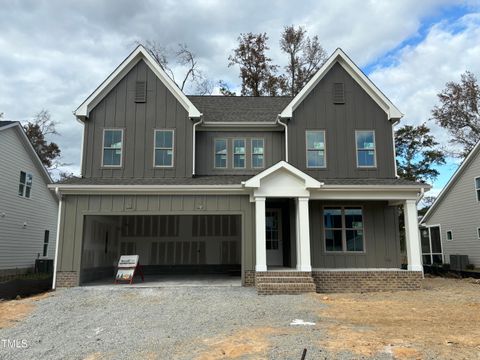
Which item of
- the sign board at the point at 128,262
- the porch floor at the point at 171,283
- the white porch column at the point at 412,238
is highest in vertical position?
the white porch column at the point at 412,238

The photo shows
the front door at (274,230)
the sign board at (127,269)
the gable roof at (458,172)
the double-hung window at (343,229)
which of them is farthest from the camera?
the gable roof at (458,172)

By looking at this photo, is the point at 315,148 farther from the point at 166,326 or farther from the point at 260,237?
the point at 166,326

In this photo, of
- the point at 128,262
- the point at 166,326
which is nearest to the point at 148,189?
the point at 128,262

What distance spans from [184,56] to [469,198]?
773 inches

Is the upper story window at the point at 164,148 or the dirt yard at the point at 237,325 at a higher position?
the upper story window at the point at 164,148

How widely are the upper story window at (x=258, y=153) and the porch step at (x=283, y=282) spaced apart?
14.8 ft

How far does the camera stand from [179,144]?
1429cm

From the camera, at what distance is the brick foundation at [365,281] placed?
12219 millimetres

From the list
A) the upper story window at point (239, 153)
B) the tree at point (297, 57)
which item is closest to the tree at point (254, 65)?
the tree at point (297, 57)

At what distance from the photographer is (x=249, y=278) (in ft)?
40.2

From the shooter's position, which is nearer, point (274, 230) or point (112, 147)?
point (112, 147)

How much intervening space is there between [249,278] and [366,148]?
617 centimetres

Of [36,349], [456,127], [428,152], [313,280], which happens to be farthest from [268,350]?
[456,127]

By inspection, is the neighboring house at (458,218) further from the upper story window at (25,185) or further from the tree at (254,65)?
the upper story window at (25,185)
